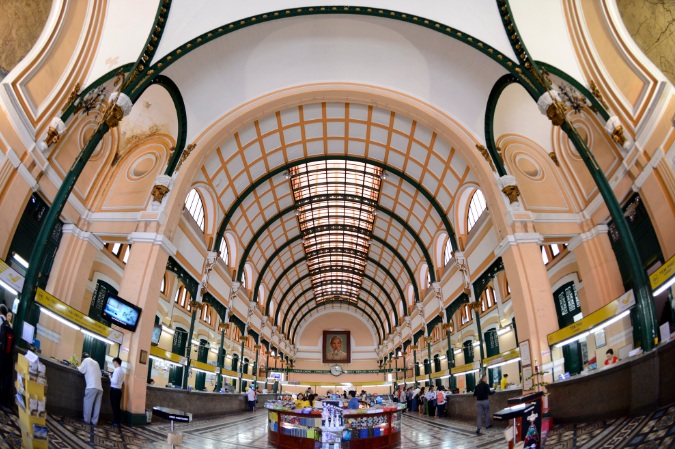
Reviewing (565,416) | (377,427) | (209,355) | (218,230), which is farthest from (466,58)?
(209,355)

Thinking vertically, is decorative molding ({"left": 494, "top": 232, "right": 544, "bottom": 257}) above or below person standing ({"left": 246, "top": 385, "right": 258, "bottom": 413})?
above

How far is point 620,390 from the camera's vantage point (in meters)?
5.44

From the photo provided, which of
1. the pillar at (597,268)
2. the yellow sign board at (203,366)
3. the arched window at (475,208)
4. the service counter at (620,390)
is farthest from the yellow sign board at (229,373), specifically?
the pillar at (597,268)

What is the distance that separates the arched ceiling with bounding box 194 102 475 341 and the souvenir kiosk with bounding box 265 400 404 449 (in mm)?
10046

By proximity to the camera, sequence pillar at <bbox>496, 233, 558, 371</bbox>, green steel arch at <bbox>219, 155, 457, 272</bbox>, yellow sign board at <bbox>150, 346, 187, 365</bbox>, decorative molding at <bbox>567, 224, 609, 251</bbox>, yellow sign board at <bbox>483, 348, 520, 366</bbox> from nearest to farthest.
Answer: pillar at <bbox>496, 233, 558, 371</bbox>, decorative molding at <bbox>567, 224, 609, 251</bbox>, yellow sign board at <bbox>483, 348, 520, 366</bbox>, yellow sign board at <bbox>150, 346, 187, 365</bbox>, green steel arch at <bbox>219, 155, 457, 272</bbox>

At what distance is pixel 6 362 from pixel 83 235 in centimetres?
735

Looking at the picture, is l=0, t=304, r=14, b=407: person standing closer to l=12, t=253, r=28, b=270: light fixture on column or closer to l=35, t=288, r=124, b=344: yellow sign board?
l=35, t=288, r=124, b=344: yellow sign board

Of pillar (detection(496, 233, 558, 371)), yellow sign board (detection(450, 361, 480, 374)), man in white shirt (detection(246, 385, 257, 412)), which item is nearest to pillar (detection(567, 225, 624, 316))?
pillar (detection(496, 233, 558, 371))

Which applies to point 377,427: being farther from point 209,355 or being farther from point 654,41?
point 209,355

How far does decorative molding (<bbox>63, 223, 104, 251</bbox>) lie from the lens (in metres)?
11.4

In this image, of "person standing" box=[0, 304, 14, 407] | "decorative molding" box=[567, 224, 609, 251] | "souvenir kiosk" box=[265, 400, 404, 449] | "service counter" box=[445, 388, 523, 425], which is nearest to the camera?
"person standing" box=[0, 304, 14, 407]

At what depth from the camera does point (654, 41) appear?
7504 mm

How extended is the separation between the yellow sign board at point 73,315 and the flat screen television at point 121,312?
29cm

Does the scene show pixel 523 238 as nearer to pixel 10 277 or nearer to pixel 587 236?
pixel 587 236
